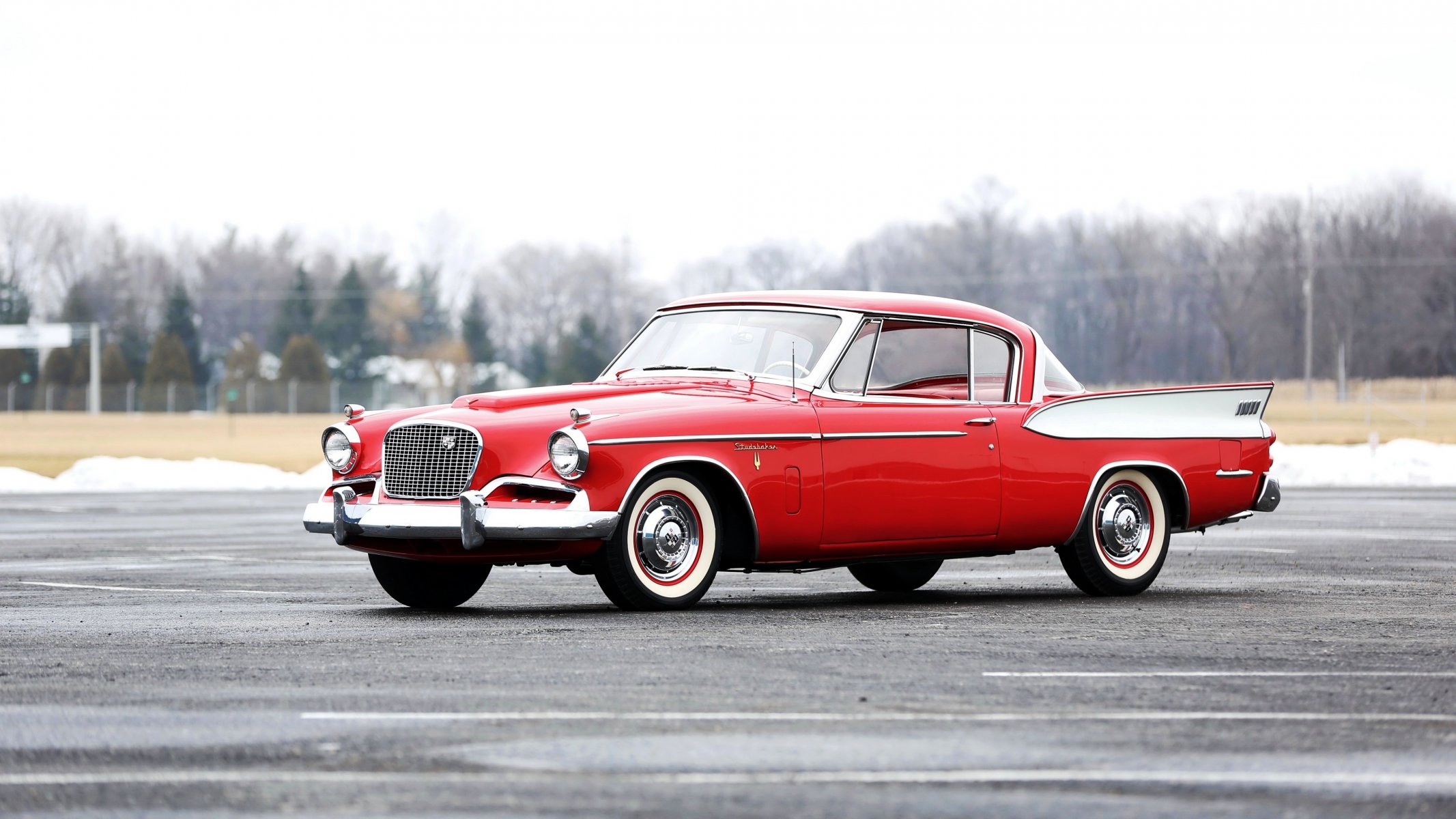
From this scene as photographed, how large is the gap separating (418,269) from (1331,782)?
125 m

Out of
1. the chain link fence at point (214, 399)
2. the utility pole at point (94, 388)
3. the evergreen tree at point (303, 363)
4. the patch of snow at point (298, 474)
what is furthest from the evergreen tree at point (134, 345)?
the patch of snow at point (298, 474)

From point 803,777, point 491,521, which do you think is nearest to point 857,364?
point 491,521

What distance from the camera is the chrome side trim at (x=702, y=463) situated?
10078 mm

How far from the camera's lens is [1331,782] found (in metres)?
5.36

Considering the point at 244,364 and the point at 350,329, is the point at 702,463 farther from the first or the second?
the point at 350,329

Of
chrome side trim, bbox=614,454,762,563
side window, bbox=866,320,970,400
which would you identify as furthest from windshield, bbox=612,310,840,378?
chrome side trim, bbox=614,454,762,563

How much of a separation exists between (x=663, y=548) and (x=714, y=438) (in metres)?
0.63

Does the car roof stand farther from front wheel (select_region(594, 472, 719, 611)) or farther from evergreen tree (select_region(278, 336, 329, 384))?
evergreen tree (select_region(278, 336, 329, 384))

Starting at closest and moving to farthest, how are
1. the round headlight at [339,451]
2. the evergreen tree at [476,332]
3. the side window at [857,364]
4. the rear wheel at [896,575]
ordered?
the round headlight at [339,451] → the side window at [857,364] → the rear wheel at [896,575] → the evergreen tree at [476,332]

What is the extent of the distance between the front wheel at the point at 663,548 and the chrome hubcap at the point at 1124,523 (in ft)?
9.42

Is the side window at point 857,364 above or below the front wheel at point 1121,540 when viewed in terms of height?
above

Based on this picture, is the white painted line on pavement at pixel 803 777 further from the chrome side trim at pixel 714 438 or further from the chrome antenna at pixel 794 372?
the chrome antenna at pixel 794 372

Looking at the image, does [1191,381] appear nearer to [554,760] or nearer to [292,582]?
[292,582]

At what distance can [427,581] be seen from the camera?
36.7 feet
